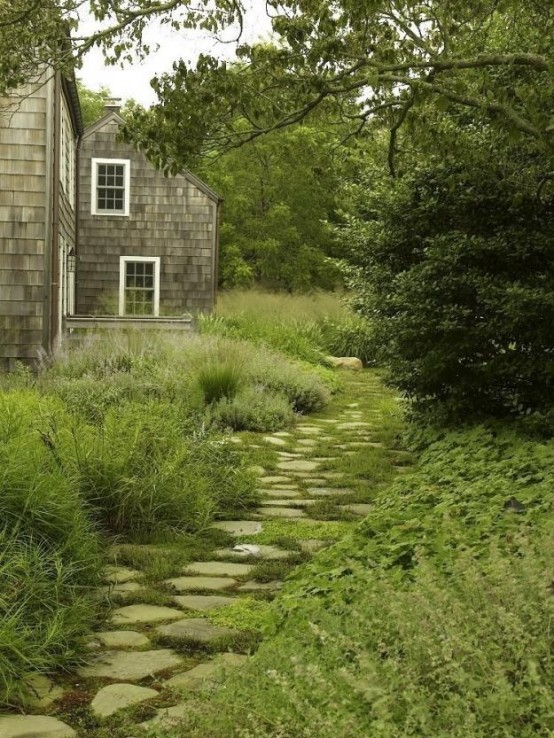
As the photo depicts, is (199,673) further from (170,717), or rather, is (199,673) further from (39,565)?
(39,565)

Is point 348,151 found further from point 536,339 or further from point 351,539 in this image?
point 351,539

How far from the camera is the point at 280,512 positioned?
5.72m

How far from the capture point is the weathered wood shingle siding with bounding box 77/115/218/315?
19.7 meters

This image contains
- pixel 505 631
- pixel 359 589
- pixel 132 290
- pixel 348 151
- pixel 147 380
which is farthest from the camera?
pixel 132 290

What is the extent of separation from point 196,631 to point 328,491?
9.09 ft

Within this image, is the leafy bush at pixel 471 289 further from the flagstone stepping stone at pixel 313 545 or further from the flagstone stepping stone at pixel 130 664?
the flagstone stepping stone at pixel 130 664

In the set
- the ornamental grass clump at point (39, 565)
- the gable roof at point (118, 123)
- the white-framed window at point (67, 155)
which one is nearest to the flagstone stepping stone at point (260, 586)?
the ornamental grass clump at point (39, 565)

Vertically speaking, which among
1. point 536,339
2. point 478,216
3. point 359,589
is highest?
point 478,216

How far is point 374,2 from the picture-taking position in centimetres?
429

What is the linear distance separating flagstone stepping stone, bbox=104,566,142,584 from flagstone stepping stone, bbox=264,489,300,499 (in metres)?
1.84

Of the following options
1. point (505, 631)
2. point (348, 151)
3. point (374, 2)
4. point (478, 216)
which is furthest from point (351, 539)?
point (348, 151)

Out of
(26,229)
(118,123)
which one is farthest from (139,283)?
(26,229)

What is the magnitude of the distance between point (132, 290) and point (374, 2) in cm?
1635

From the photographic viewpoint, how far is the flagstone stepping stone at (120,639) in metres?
3.52
